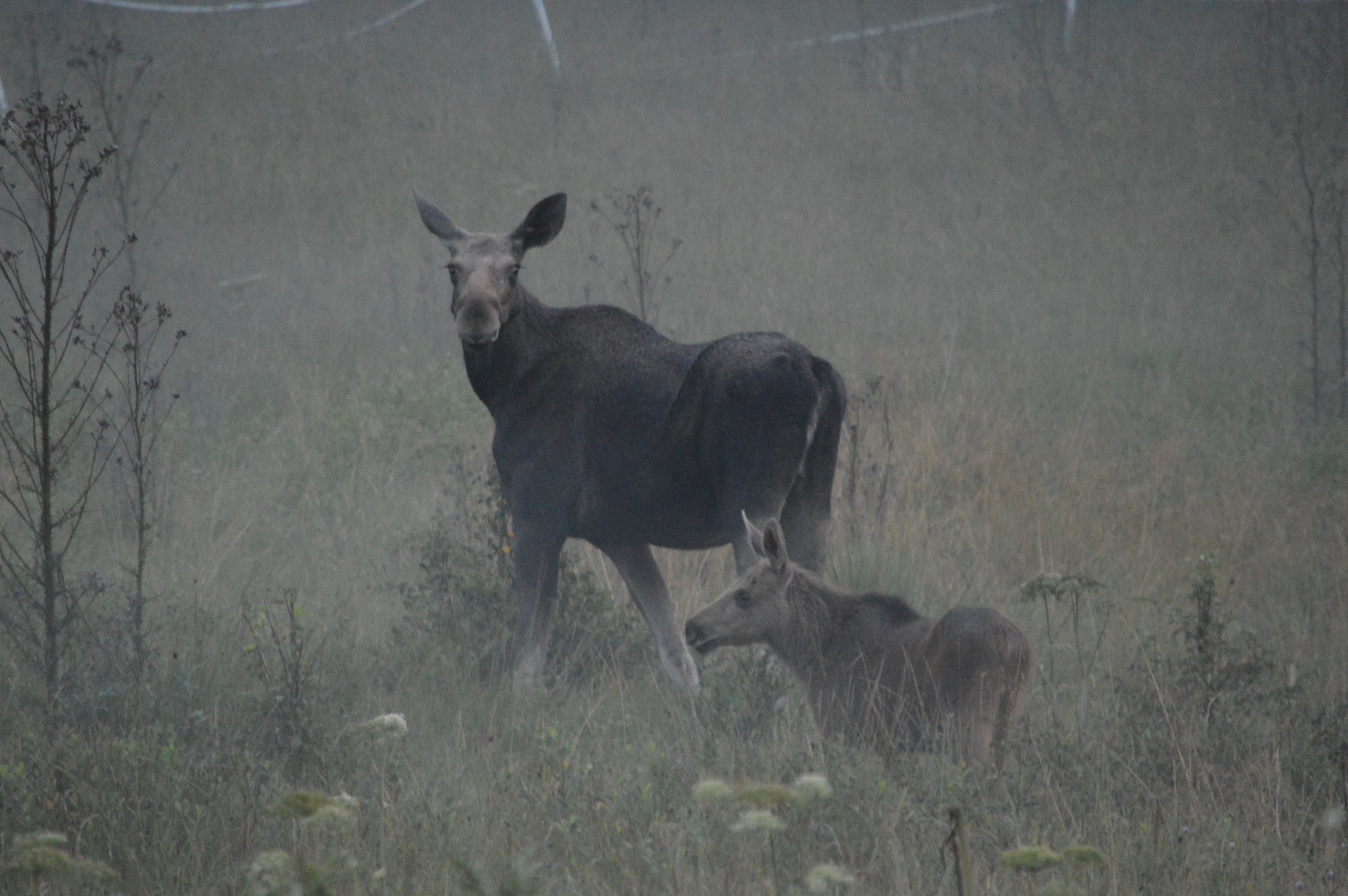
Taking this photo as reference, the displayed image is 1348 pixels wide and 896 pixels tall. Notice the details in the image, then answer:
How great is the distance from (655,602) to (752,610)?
903mm

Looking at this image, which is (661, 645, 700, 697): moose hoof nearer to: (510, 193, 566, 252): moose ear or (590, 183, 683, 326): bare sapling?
(510, 193, 566, 252): moose ear

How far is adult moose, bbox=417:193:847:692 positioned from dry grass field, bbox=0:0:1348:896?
0.56m

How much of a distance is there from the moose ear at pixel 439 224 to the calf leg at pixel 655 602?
1787 mm

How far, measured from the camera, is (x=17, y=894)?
3568mm

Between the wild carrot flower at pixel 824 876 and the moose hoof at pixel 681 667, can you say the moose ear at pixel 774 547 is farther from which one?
the wild carrot flower at pixel 824 876

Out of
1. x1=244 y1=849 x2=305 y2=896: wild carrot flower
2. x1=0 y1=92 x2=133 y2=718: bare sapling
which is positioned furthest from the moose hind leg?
x1=244 y1=849 x2=305 y2=896: wild carrot flower

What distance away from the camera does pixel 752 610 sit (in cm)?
539

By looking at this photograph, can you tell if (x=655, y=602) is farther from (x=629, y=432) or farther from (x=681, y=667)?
(x=629, y=432)

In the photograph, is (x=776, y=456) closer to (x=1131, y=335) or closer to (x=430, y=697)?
(x=430, y=697)

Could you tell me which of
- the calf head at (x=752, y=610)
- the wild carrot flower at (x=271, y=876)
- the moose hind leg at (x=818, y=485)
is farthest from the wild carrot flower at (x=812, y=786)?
the moose hind leg at (x=818, y=485)

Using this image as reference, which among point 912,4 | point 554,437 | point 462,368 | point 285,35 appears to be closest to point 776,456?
point 554,437

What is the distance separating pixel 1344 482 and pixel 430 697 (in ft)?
24.3

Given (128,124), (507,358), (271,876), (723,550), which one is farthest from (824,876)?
(128,124)

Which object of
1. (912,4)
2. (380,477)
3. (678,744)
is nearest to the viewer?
(678,744)
